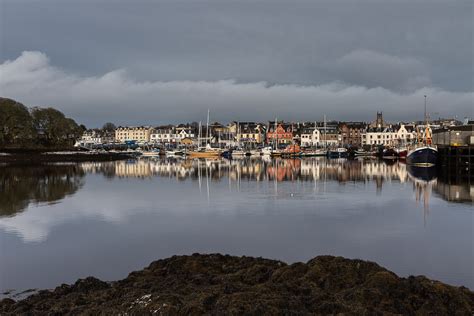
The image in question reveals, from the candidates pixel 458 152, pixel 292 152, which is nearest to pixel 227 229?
pixel 458 152

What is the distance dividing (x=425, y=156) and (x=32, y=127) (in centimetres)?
5874

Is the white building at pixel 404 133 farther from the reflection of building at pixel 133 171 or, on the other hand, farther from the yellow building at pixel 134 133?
the reflection of building at pixel 133 171

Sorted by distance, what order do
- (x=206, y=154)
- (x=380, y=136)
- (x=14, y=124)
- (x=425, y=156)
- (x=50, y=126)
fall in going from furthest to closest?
(x=380, y=136), (x=206, y=154), (x=50, y=126), (x=14, y=124), (x=425, y=156)

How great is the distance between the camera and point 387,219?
19.2 metres

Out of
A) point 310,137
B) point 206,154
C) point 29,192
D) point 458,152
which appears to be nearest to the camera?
point 29,192

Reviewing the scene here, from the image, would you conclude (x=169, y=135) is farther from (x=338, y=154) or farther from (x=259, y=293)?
(x=259, y=293)

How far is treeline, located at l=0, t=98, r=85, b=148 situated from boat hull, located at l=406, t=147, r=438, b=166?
56.0 metres

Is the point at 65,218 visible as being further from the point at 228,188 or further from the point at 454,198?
the point at 454,198

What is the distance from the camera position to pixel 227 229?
16859 millimetres

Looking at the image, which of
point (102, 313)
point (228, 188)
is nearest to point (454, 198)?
point (228, 188)

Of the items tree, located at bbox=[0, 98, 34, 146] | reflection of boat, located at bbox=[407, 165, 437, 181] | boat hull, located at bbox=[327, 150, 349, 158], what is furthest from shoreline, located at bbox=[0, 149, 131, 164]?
reflection of boat, located at bbox=[407, 165, 437, 181]

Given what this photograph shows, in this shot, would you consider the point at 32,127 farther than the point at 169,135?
No

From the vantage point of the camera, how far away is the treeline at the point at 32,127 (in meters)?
73.4

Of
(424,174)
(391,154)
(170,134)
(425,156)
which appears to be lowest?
(391,154)
